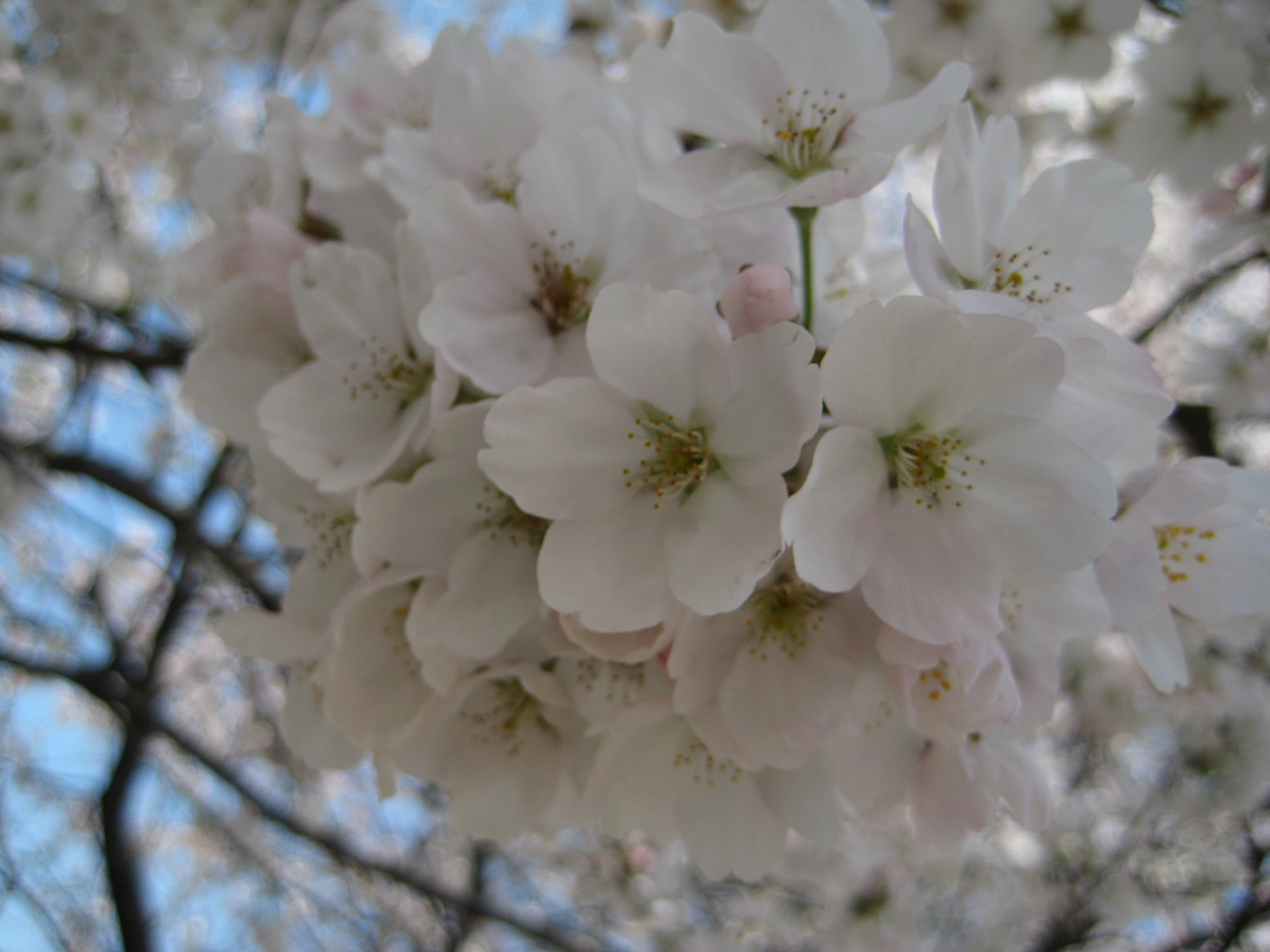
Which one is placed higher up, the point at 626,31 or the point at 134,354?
the point at 626,31

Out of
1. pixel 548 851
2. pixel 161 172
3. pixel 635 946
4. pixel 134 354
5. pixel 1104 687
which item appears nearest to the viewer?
pixel 134 354

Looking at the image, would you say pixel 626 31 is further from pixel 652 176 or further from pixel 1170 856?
pixel 1170 856

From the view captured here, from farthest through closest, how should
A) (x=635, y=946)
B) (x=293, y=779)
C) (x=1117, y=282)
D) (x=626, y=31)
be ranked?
(x=635, y=946)
(x=293, y=779)
(x=626, y=31)
(x=1117, y=282)

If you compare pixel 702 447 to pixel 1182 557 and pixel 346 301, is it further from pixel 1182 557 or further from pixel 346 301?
pixel 1182 557

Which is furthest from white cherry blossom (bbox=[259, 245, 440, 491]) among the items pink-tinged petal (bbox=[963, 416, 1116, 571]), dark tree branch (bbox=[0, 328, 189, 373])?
dark tree branch (bbox=[0, 328, 189, 373])

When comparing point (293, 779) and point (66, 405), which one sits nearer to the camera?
point (66, 405)

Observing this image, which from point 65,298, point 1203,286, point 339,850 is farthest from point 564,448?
point 339,850

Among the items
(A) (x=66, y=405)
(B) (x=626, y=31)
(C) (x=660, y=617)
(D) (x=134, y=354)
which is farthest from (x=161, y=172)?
(C) (x=660, y=617)
